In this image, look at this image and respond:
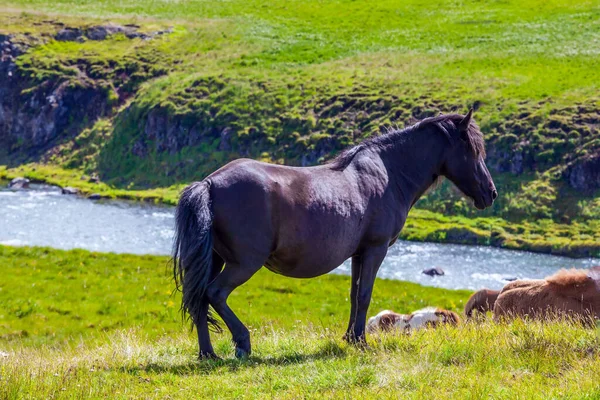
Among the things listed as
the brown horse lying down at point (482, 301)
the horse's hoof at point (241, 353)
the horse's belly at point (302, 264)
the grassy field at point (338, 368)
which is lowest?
the brown horse lying down at point (482, 301)

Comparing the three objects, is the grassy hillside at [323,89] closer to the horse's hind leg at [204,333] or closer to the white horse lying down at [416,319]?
the white horse lying down at [416,319]

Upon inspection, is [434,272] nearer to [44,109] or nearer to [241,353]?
[241,353]

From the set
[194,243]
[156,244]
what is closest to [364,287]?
[194,243]

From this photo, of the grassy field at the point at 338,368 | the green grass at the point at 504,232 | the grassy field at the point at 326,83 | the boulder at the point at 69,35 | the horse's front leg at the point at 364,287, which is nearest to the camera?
the grassy field at the point at 338,368

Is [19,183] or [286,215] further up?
[286,215]

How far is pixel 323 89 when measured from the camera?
7219cm

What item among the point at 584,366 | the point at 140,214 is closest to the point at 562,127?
the point at 140,214

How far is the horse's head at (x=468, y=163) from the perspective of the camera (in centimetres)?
1170

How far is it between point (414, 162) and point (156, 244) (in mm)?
30019

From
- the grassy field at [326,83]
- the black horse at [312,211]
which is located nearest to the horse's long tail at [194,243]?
the black horse at [312,211]

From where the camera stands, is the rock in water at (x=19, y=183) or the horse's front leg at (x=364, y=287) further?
the rock in water at (x=19, y=183)

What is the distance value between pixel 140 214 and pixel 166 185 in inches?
524

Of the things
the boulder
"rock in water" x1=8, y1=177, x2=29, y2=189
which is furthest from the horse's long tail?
the boulder

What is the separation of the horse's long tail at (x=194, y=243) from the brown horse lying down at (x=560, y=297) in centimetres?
624
